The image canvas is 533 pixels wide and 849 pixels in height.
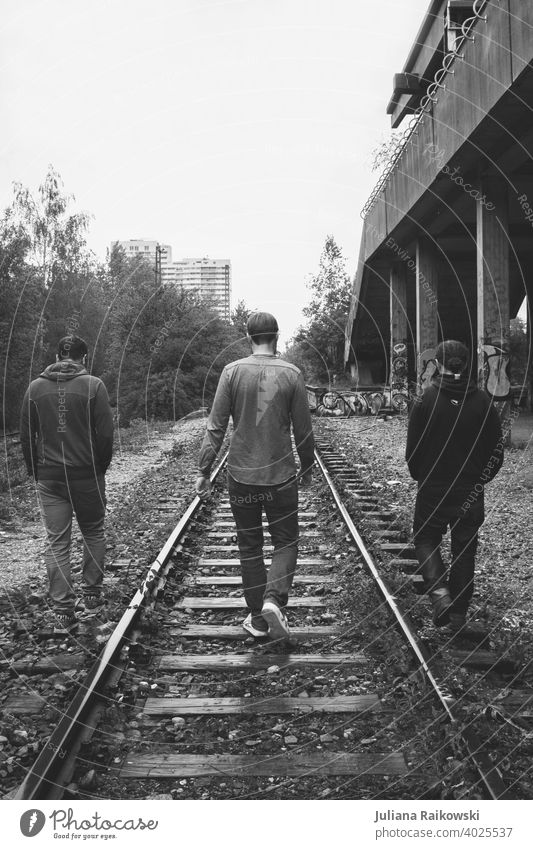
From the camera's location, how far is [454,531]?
512cm

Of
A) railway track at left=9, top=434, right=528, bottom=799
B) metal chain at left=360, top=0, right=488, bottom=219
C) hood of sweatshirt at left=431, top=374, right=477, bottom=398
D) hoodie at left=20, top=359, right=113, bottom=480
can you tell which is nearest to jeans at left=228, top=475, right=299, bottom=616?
railway track at left=9, top=434, right=528, bottom=799

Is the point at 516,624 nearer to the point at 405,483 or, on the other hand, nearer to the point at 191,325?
the point at 405,483

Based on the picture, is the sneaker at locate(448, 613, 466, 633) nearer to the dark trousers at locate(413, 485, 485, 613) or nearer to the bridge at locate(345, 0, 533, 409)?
the dark trousers at locate(413, 485, 485, 613)

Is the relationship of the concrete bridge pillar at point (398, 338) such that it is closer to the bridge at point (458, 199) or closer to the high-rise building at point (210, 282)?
the bridge at point (458, 199)

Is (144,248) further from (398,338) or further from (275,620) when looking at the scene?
(275,620)

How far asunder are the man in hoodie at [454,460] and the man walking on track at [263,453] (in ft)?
2.77

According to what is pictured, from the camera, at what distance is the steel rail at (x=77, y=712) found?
304 centimetres

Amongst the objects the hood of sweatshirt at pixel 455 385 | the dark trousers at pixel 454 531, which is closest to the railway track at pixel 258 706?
the dark trousers at pixel 454 531

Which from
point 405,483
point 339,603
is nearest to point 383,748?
point 339,603

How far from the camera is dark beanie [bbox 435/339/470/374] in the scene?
497 cm

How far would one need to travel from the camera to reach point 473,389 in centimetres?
507

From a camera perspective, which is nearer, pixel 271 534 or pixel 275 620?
pixel 275 620

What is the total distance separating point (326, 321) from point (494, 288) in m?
23.0

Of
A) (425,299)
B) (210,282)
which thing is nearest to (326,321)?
(210,282)
